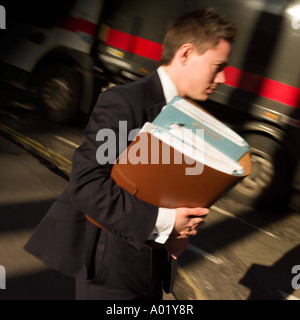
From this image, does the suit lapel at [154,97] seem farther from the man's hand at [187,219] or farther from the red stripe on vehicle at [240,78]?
the red stripe on vehicle at [240,78]

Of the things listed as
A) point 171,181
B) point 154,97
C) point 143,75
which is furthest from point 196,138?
point 143,75

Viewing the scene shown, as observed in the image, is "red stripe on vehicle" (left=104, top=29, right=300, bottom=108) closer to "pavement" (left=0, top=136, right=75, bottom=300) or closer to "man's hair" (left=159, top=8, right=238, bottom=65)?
"pavement" (left=0, top=136, right=75, bottom=300)

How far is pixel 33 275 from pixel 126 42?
4290 mm

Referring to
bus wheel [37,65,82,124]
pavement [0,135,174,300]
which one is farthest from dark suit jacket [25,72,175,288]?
bus wheel [37,65,82,124]

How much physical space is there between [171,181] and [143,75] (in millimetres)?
5648

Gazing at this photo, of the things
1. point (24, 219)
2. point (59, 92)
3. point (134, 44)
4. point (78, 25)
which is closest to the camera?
point (24, 219)

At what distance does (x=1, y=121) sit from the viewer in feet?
25.2

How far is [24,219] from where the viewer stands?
4.99 meters

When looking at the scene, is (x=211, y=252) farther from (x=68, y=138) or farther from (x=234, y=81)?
(x=68, y=138)

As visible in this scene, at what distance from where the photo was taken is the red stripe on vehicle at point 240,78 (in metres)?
6.41

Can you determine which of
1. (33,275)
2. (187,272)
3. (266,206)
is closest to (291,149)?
(266,206)

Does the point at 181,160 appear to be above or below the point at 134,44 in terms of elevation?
above

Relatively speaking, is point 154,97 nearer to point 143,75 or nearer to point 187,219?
point 187,219

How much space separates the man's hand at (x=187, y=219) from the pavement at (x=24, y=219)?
87.3 inches
